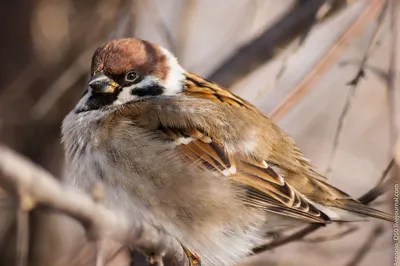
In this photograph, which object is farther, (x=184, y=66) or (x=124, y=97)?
(x=184, y=66)

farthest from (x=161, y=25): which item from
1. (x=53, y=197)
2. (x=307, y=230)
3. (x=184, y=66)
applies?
(x=53, y=197)

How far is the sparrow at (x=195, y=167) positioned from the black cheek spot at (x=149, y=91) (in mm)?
44

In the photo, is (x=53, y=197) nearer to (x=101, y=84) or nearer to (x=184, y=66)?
(x=101, y=84)

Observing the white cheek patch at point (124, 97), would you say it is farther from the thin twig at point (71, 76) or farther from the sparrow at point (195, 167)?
the thin twig at point (71, 76)

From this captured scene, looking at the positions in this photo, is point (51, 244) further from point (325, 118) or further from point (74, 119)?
point (325, 118)

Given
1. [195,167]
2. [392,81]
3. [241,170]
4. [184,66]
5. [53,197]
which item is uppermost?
[392,81]

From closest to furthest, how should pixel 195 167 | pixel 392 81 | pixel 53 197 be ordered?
pixel 53 197
pixel 392 81
pixel 195 167

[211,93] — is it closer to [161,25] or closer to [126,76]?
[126,76]

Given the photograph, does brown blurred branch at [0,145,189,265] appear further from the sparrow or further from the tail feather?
the tail feather

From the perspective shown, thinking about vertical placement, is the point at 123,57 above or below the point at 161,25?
below

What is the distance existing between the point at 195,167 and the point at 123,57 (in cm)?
61

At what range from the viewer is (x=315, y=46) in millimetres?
3760

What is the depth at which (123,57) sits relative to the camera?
10.8 feet

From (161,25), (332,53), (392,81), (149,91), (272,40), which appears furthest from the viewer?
(161,25)
